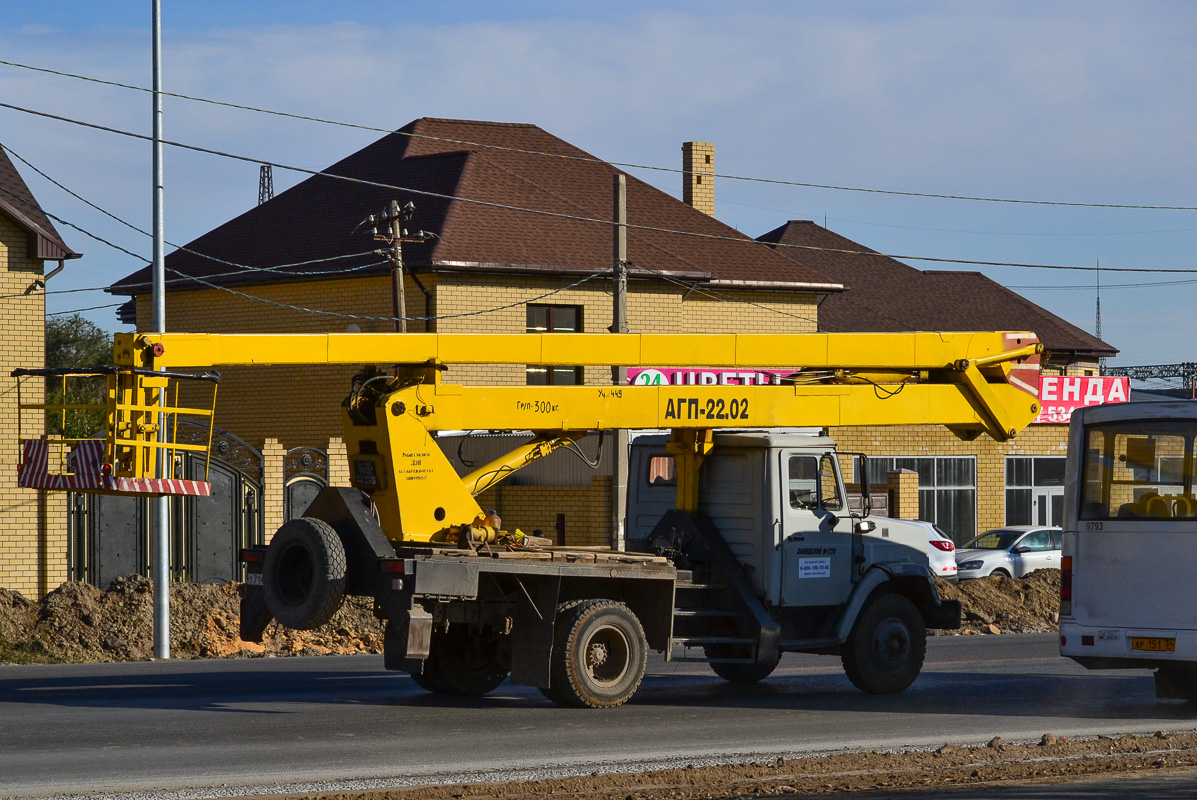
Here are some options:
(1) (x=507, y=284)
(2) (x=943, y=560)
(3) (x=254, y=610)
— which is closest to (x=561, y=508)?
(1) (x=507, y=284)

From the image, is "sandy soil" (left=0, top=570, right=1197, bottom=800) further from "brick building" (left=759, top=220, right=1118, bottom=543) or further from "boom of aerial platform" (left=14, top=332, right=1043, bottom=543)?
"brick building" (left=759, top=220, right=1118, bottom=543)

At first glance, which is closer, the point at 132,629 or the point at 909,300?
the point at 132,629

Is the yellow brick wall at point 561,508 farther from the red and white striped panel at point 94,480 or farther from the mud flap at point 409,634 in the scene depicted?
the red and white striped panel at point 94,480

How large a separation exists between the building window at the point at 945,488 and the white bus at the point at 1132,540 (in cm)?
2469

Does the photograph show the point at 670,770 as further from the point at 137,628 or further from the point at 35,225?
the point at 35,225

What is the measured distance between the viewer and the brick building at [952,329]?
3903 cm

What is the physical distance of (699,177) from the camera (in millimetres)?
42281

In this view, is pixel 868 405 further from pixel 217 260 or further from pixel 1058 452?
pixel 1058 452

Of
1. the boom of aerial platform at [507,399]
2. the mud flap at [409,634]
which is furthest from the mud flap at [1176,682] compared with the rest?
the mud flap at [409,634]

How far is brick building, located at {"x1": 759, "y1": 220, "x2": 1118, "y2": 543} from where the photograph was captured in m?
39.0

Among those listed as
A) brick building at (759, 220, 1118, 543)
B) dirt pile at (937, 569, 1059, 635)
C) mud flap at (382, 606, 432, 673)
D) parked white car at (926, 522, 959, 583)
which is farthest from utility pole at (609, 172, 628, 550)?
mud flap at (382, 606, 432, 673)

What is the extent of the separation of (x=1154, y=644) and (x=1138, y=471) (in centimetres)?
150

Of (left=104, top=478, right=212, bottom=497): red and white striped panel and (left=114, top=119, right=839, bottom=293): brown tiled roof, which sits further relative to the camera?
(left=114, top=119, right=839, bottom=293): brown tiled roof

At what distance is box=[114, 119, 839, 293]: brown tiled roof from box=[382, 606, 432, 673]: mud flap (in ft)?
65.2
